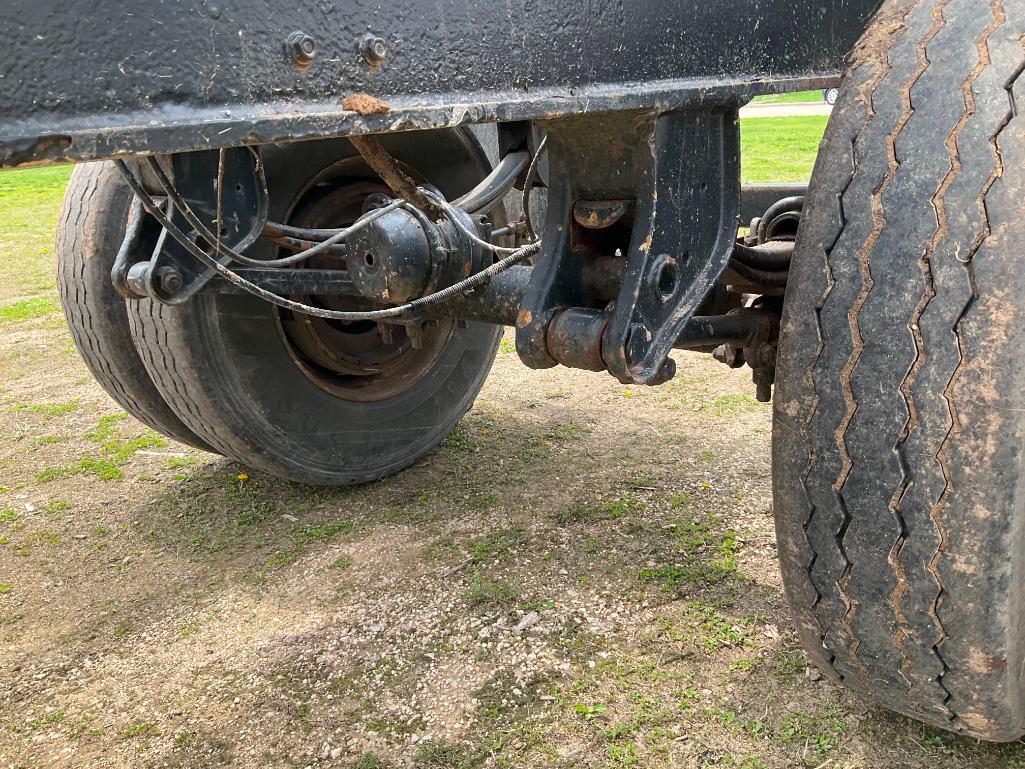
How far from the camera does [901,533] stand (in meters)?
1.61

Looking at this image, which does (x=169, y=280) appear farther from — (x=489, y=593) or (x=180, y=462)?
(x=180, y=462)

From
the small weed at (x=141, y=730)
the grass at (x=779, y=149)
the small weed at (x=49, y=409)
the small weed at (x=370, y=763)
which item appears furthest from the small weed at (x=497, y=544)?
the grass at (x=779, y=149)

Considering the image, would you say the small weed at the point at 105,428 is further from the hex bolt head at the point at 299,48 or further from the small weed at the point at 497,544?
the hex bolt head at the point at 299,48

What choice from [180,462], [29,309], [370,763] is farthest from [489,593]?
[29,309]

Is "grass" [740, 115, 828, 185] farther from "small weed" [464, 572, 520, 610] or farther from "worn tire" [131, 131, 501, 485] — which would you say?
"small weed" [464, 572, 520, 610]

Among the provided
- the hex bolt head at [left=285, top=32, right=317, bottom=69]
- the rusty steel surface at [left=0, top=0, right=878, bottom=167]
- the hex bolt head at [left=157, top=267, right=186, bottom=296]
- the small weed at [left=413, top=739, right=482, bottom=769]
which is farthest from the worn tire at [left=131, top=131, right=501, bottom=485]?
the hex bolt head at [left=285, top=32, right=317, bottom=69]

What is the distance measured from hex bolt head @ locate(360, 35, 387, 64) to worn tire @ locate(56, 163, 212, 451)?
6.76ft

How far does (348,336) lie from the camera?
11.0 ft

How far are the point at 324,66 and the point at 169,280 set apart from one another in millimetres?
1283

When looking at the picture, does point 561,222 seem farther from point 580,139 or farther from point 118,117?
point 118,117

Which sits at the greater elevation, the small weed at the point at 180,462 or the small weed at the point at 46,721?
the small weed at the point at 180,462

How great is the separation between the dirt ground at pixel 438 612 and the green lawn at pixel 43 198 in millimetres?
1706

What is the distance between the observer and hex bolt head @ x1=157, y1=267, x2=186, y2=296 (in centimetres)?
235

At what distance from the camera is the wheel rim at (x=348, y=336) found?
3127 mm
